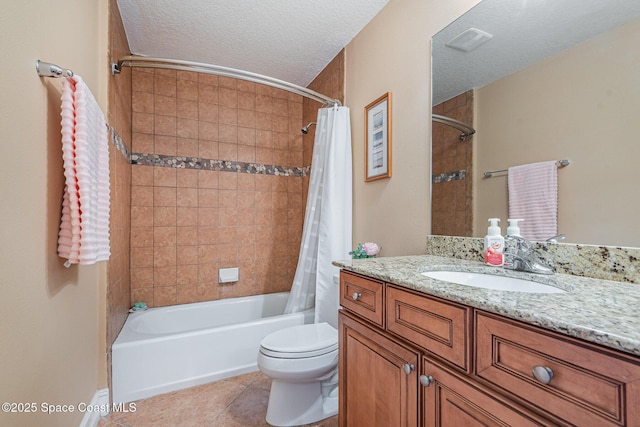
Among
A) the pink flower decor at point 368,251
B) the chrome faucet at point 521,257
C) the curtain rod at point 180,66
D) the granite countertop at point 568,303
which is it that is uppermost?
the curtain rod at point 180,66

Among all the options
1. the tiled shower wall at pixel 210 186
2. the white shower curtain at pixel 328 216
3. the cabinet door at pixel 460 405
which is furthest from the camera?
the tiled shower wall at pixel 210 186

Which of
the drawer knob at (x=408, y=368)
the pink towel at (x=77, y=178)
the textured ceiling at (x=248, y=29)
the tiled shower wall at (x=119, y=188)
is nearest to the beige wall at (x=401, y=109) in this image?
the textured ceiling at (x=248, y=29)

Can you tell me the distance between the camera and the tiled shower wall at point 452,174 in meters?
1.31

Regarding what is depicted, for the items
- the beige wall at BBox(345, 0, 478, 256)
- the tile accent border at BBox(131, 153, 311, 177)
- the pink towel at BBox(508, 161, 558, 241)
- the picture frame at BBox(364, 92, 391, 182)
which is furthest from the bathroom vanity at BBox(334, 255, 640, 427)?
the tile accent border at BBox(131, 153, 311, 177)

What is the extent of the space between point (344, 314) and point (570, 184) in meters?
0.93

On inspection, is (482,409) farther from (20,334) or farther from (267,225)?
(267,225)

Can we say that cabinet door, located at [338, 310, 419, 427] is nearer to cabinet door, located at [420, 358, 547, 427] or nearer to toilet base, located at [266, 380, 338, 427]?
cabinet door, located at [420, 358, 547, 427]

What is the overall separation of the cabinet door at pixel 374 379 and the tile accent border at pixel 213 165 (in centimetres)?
196

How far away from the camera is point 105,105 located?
1.56m

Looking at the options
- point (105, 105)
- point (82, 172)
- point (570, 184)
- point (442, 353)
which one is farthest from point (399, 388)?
point (105, 105)

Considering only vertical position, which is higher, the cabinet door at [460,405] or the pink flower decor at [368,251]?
the pink flower decor at [368,251]

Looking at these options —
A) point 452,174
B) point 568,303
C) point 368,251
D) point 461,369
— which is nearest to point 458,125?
point 452,174

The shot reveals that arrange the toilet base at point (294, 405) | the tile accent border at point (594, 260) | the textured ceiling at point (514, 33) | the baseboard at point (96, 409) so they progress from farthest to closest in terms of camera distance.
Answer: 1. the toilet base at point (294, 405)
2. the baseboard at point (96, 409)
3. the textured ceiling at point (514, 33)
4. the tile accent border at point (594, 260)

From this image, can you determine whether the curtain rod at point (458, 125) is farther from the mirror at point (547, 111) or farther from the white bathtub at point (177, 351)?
the white bathtub at point (177, 351)
